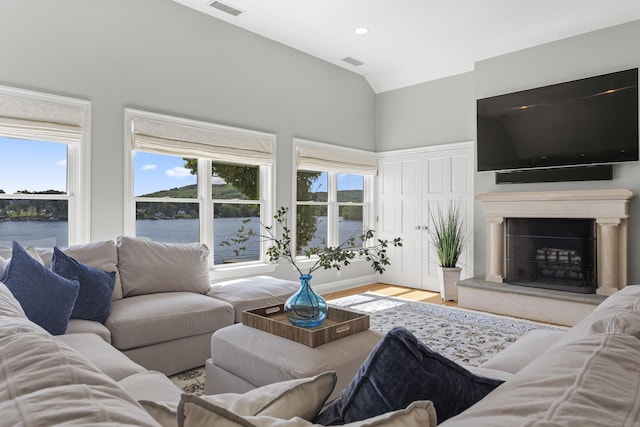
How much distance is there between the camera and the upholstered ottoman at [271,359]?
175 centimetres

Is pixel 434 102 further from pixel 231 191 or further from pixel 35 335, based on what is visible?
pixel 35 335

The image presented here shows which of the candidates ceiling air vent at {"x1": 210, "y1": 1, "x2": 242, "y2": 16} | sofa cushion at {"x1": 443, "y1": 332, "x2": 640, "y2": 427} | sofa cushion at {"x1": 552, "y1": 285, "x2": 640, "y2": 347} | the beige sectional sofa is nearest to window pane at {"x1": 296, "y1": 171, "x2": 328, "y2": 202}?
the beige sectional sofa

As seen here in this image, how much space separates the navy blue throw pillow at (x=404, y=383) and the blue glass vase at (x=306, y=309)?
1325 mm

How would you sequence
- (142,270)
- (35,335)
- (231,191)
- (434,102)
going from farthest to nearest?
(434,102) → (231,191) → (142,270) → (35,335)

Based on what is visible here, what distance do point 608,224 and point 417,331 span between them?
7.18 ft

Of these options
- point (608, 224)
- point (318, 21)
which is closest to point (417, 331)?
point (608, 224)

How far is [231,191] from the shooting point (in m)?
4.52

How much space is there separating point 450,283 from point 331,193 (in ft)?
6.59

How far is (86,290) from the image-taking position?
98.1 inches

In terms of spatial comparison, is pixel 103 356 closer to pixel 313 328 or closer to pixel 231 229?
pixel 313 328

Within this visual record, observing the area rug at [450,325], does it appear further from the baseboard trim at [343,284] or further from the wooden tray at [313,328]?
the wooden tray at [313,328]

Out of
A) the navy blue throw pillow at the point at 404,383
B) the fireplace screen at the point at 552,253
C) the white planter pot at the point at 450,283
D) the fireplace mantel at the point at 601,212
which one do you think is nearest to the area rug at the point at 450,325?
the white planter pot at the point at 450,283

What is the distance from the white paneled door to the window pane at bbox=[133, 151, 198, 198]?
300cm

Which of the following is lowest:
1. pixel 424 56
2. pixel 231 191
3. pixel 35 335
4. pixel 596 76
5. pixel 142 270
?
pixel 142 270
